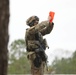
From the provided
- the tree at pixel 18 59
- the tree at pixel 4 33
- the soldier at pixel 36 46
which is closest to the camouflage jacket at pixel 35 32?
the soldier at pixel 36 46

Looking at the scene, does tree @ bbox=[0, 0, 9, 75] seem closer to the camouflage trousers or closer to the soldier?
the soldier

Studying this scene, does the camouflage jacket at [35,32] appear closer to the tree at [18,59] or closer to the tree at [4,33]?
the tree at [4,33]

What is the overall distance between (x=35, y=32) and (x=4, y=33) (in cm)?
497

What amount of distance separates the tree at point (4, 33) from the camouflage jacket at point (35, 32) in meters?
4.62

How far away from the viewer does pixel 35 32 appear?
1091 cm

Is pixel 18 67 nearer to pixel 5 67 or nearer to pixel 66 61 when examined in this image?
pixel 66 61

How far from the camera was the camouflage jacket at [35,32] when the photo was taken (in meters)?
10.7

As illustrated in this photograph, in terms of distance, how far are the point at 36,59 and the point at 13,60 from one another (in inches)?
1242

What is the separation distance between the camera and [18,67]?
42375mm

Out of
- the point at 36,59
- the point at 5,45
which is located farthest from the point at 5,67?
the point at 36,59

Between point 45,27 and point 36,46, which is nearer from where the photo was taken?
point 45,27

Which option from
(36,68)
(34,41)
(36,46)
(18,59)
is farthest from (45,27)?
(18,59)

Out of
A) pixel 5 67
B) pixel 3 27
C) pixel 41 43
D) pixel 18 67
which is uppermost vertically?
pixel 18 67

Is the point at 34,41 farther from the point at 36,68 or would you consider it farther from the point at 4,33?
the point at 4,33
